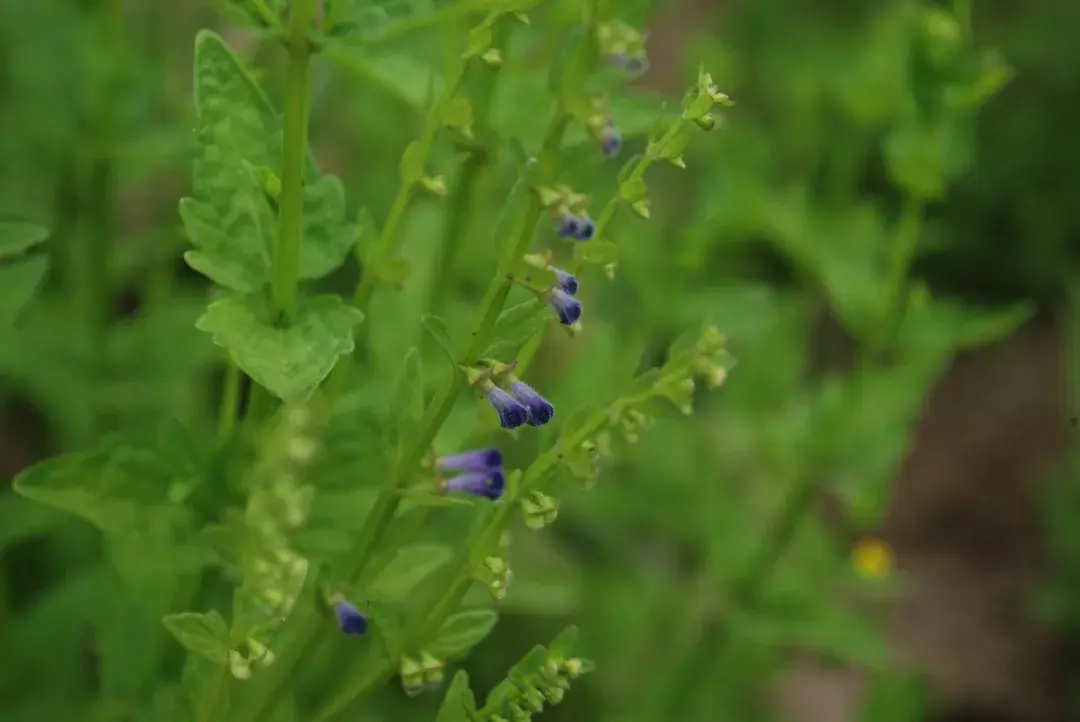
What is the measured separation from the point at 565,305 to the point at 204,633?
380 mm

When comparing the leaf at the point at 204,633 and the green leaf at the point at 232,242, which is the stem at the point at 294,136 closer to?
the green leaf at the point at 232,242

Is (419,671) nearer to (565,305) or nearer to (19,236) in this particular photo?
(565,305)

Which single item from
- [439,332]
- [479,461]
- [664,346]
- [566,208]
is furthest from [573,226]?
[664,346]

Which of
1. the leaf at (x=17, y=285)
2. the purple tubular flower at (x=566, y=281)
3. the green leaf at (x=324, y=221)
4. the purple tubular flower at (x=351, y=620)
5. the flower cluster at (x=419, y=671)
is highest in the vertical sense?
the purple tubular flower at (x=566, y=281)

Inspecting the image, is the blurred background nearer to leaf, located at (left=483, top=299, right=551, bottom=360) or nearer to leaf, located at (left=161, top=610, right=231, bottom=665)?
leaf, located at (left=483, top=299, right=551, bottom=360)

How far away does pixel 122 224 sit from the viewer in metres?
2.78

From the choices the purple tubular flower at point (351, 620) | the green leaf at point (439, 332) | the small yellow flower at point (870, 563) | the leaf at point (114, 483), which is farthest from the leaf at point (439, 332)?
the small yellow flower at point (870, 563)

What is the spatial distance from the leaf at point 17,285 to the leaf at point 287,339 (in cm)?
19

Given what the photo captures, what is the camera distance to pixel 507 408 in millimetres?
888

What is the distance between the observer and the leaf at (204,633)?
879 millimetres

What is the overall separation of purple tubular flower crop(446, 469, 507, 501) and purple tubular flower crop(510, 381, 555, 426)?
0.11m

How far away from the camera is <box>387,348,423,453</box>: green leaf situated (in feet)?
3.21

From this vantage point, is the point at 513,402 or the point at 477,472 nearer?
the point at 513,402

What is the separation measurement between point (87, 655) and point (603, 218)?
153 cm
